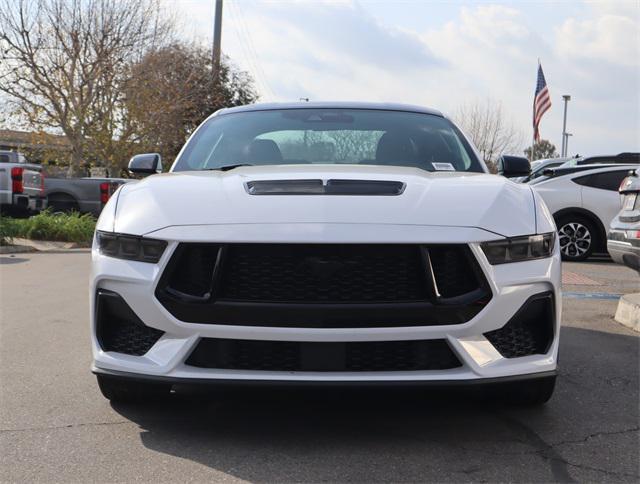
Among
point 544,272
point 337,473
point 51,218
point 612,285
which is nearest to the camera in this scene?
point 337,473

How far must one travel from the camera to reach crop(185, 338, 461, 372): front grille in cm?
314

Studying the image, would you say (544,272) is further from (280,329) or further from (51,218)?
(51,218)

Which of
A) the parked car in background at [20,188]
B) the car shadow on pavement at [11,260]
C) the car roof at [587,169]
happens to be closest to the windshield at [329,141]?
the car shadow on pavement at [11,260]

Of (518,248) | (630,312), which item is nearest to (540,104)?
(630,312)

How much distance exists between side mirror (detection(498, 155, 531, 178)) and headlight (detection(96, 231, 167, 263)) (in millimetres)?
2479

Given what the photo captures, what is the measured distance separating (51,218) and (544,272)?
14041 millimetres

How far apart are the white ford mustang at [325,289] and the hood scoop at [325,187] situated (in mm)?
21

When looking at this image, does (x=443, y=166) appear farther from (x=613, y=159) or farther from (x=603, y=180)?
(x=613, y=159)

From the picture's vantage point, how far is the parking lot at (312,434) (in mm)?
3039

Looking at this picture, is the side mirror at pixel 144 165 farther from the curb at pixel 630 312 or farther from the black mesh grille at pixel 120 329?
the curb at pixel 630 312

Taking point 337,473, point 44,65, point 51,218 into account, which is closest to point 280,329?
point 337,473

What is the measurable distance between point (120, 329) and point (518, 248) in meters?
1.72

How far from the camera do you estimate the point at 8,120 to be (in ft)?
80.4

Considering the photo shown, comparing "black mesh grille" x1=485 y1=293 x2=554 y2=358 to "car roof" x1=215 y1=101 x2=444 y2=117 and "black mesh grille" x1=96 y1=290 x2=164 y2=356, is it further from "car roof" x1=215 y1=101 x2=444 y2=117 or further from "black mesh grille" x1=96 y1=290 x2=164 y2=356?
"car roof" x1=215 y1=101 x2=444 y2=117
